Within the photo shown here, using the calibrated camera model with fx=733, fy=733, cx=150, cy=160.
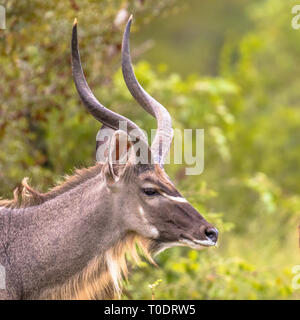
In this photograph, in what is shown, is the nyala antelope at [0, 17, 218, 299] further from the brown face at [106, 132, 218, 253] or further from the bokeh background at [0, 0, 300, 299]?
the bokeh background at [0, 0, 300, 299]

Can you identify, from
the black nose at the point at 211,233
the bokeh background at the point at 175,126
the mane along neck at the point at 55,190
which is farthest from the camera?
the bokeh background at the point at 175,126

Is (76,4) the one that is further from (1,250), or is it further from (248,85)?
(248,85)

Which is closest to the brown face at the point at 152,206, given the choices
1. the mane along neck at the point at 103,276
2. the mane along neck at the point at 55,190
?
the mane along neck at the point at 103,276

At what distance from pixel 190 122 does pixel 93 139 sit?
215 centimetres

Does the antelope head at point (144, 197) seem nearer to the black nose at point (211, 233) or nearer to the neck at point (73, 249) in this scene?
the black nose at point (211, 233)

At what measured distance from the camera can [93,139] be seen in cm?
967

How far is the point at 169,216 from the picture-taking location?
4.96 meters

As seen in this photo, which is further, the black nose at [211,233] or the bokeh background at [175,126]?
the bokeh background at [175,126]

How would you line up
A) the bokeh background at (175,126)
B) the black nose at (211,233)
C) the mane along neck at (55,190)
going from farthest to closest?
the bokeh background at (175,126), the mane along neck at (55,190), the black nose at (211,233)

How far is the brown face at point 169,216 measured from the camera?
194 inches

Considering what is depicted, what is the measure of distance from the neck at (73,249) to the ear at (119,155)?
0.13m

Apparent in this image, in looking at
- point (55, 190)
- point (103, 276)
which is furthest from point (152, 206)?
point (55, 190)

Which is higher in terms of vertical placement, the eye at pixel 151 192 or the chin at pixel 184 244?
the eye at pixel 151 192
